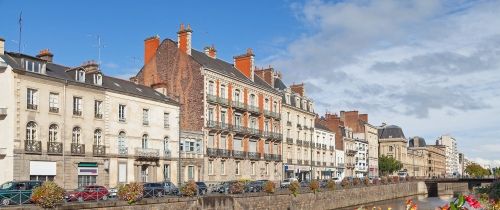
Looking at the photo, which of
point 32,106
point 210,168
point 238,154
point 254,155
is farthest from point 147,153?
point 254,155

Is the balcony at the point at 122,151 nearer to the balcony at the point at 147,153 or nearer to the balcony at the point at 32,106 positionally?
the balcony at the point at 147,153

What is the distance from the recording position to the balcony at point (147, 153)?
46.2m

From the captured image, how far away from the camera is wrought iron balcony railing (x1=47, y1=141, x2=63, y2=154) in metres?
38.2

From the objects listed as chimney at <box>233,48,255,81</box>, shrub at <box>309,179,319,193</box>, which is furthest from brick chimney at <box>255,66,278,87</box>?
shrub at <box>309,179,319,193</box>

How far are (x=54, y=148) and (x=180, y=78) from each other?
20.0m

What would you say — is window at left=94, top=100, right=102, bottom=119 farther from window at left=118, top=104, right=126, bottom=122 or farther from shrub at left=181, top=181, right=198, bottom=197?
shrub at left=181, top=181, right=198, bottom=197

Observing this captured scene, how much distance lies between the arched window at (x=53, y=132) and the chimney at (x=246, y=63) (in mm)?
30699

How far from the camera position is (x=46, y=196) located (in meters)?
24.2

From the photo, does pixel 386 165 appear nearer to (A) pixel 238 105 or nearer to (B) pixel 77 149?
(A) pixel 238 105

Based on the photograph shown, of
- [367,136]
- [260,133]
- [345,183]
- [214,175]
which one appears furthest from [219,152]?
[367,136]

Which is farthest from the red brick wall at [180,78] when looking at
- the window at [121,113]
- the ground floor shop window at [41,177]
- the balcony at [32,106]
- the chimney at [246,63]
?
the balcony at [32,106]

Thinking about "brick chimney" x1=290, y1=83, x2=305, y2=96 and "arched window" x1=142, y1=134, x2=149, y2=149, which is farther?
"brick chimney" x1=290, y1=83, x2=305, y2=96

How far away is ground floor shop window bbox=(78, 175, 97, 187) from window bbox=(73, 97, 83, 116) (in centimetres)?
444

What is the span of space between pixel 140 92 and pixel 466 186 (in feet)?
285
